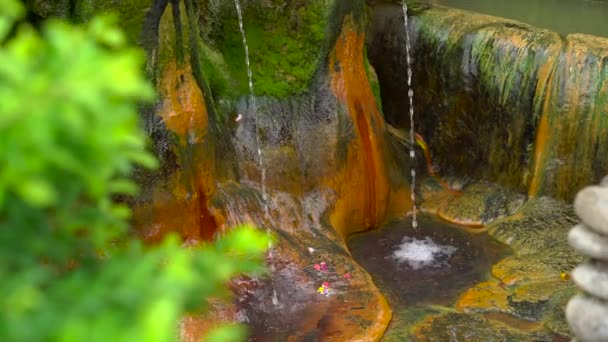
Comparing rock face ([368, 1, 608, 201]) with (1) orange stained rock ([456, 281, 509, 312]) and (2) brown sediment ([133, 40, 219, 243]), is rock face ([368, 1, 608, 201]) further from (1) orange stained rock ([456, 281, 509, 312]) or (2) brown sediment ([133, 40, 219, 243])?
(2) brown sediment ([133, 40, 219, 243])

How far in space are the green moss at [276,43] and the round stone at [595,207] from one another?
3.66 m

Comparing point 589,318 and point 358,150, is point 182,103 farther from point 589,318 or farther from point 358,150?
point 589,318

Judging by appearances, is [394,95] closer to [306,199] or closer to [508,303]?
[306,199]

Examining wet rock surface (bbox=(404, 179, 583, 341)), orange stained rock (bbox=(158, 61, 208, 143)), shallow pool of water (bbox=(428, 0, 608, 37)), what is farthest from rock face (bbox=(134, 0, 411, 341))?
shallow pool of water (bbox=(428, 0, 608, 37))

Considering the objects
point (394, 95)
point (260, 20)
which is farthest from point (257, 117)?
point (394, 95)

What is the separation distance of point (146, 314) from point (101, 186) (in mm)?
244

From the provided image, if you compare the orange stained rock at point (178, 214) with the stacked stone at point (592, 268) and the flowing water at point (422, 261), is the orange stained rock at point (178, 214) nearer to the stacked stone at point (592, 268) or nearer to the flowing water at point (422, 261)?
the flowing water at point (422, 261)

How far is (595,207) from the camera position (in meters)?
2.94

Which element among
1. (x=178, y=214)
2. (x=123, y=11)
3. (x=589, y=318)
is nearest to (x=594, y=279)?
(x=589, y=318)

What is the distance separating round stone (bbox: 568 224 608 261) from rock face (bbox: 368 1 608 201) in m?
3.95

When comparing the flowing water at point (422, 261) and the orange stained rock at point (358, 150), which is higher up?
the orange stained rock at point (358, 150)

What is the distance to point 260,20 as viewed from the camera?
6309 mm

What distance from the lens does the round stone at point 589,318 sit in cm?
304

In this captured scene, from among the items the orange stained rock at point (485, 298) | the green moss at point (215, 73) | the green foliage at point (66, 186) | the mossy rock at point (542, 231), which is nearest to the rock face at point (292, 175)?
the green moss at point (215, 73)
